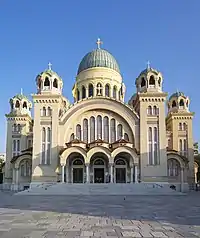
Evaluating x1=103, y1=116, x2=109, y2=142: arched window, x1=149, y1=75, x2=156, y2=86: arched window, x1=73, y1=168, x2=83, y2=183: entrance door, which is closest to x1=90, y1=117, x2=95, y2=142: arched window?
x1=103, y1=116, x2=109, y2=142: arched window

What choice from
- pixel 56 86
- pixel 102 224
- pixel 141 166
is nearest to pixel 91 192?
pixel 141 166

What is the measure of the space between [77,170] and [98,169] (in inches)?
108

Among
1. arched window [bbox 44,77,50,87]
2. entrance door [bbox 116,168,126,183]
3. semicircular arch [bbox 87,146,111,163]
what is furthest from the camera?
arched window [bbox 44,77,50,87]

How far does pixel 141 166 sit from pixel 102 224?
28051 millimetres

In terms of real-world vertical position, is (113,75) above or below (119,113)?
above

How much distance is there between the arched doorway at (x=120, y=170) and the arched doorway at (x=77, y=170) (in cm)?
453

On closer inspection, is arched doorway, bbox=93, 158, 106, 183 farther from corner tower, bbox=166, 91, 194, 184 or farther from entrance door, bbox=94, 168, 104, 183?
corner tower, bbox=166, 91, 194, 184

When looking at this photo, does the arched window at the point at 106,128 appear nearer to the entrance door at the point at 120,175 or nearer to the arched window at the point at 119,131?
the arched window at the point at 119,131

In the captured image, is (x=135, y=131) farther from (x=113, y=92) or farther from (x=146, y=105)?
(x=113, y=92)

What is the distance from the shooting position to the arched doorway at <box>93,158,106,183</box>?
39344 millimetres

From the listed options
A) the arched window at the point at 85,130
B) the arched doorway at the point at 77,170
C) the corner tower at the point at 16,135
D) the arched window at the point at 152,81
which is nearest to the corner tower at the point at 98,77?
the arched window at the point at 85,130

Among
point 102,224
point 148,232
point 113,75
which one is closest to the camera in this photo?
point 148,232

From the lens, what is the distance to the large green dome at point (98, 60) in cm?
4759

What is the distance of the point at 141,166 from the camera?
37.7 meters
